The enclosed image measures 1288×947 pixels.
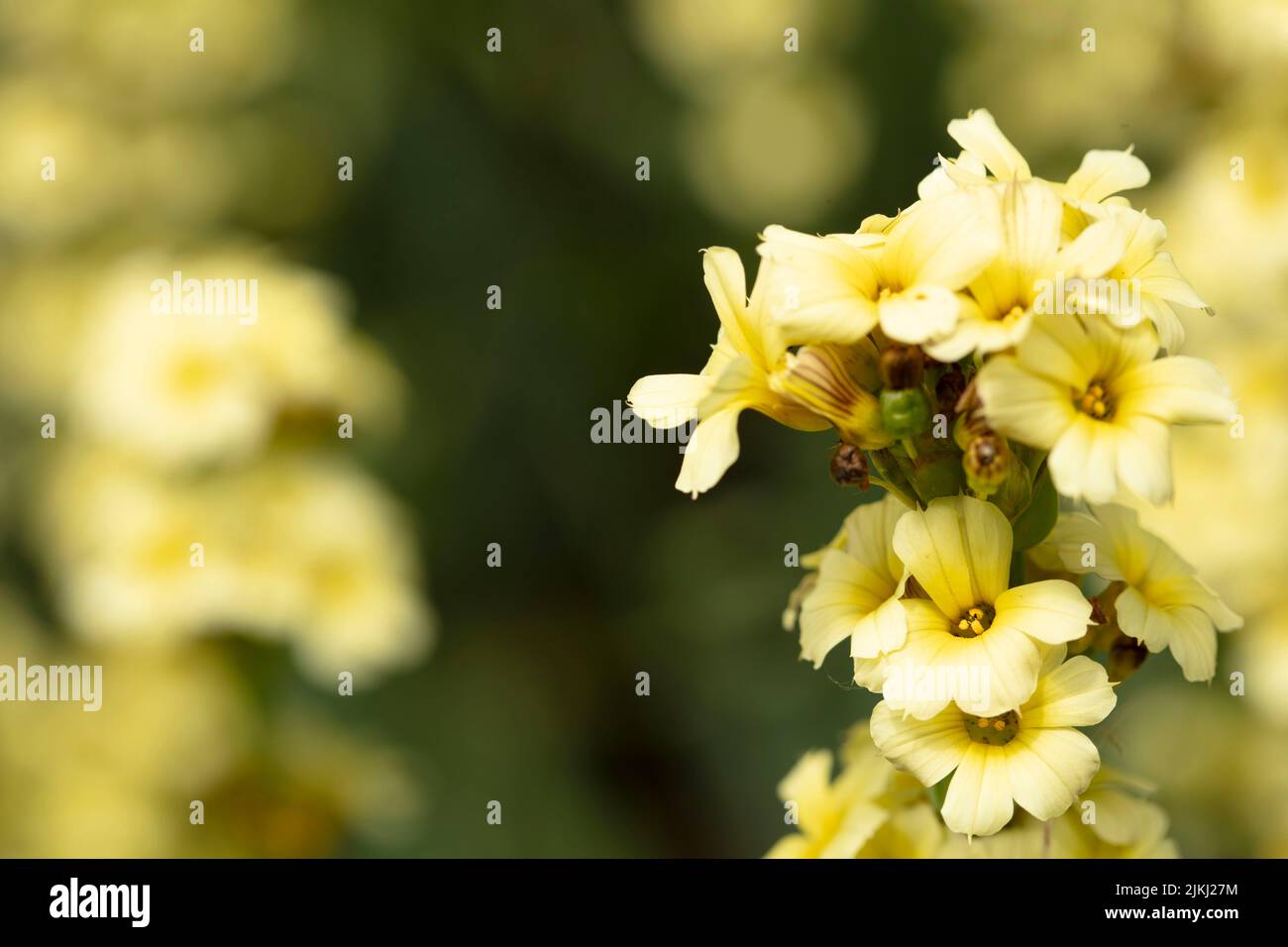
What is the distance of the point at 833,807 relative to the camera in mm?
967

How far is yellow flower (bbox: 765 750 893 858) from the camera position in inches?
35.6

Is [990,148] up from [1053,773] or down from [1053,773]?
up

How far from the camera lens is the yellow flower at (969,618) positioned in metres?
0.74

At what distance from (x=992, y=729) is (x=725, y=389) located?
0.27 metres

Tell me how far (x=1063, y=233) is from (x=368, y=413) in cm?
165

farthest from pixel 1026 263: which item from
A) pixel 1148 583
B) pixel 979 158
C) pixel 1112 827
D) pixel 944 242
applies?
pixel 1112 827

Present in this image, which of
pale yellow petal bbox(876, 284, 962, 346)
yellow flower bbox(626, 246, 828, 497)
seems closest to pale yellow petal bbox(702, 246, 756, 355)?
yellow flower bbox(626, 246, 828, 497)

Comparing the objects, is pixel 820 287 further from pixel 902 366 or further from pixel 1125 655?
pixel 1125 655

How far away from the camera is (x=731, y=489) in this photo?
2.71m

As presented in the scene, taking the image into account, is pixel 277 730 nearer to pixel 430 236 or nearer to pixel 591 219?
pixel 430 236

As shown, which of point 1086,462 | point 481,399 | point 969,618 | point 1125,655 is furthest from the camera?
point 481,399

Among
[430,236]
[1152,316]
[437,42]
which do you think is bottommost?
[1152,316]
